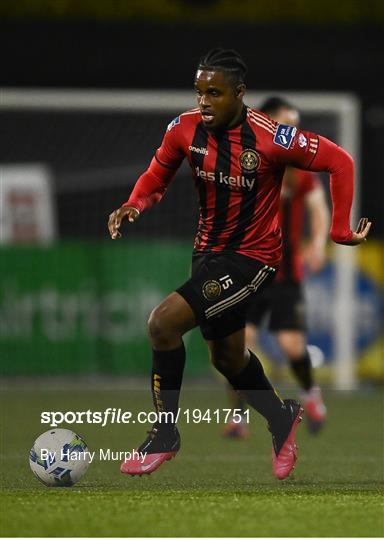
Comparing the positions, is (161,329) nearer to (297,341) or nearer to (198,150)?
(198,150)

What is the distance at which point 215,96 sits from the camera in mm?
5559

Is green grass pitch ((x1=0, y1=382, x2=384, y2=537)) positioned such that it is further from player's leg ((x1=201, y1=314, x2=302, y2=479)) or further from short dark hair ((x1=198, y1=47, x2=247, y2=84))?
short dark hair ((x1=198, y1=47, x2=247, y2=84))

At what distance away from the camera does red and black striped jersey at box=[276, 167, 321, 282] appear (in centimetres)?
877

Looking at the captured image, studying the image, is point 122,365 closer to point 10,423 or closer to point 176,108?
point 176,108

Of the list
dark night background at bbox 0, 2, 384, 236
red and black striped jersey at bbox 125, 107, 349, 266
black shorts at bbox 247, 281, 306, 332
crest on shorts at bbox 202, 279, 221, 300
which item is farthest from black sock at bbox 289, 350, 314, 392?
dark night background at bbox 0, 2, 384, 236

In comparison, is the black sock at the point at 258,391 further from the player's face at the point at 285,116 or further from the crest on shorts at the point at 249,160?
the player's face at the point at 285,116

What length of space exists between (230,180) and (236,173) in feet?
0.13

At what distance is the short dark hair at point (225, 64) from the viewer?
5551 millimetres

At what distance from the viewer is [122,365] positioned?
12.2m

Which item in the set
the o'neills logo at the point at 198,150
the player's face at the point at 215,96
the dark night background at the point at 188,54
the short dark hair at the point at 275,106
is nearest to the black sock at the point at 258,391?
the o'neills logo at the point at 198,150

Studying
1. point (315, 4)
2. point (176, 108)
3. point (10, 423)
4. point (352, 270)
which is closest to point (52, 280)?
point (176, 108)

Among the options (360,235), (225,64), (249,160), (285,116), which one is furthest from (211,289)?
(285,116)

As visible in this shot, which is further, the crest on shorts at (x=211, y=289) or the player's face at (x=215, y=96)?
the crest on shorts at (x=211, y=289)

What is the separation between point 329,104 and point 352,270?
5.08ft
